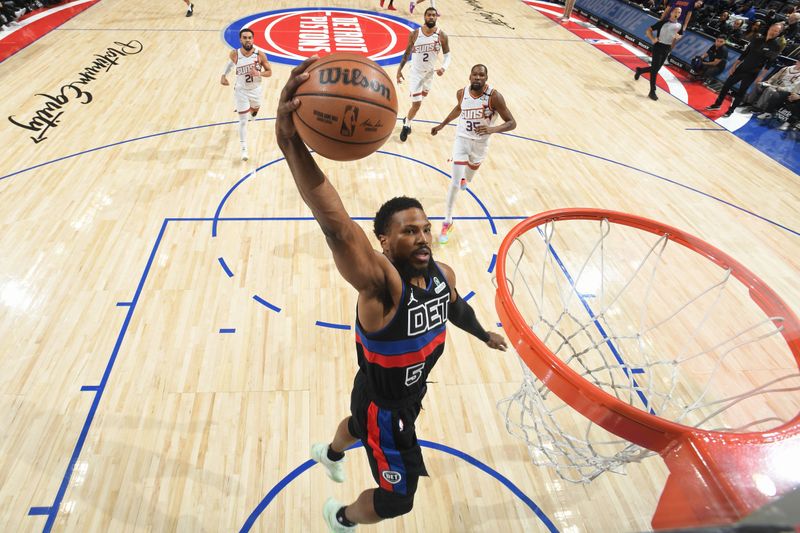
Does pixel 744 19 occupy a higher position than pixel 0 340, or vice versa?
pixel 744 19

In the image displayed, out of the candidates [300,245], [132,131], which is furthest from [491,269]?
[132,131]

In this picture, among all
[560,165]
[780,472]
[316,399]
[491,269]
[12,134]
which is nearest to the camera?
[780,472]

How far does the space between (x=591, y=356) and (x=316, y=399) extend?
239cm

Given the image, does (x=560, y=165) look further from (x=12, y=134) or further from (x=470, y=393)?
(x=12, y=134)

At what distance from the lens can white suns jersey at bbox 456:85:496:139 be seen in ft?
15.2

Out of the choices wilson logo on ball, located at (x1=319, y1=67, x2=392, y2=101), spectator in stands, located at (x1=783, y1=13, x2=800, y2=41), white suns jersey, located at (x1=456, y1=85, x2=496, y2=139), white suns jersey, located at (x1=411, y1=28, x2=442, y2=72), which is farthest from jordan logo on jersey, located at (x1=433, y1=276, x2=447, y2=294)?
spectator in stands, located at (x1=783, y1=13, x2=800, y2=41)

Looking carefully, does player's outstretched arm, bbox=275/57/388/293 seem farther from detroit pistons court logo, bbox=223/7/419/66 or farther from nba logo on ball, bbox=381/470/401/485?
detroit pistons court logo, bbox=223/7/419/66

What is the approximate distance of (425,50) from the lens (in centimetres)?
675

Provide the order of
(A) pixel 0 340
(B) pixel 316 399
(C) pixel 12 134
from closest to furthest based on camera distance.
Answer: (B) pixel 316 399, (A) pixel 0 340, (C) pixel 12 134

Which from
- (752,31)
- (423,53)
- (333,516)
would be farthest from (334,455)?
(752,31)

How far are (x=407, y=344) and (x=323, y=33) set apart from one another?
1121 cm

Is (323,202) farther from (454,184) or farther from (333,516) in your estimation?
(454,184)

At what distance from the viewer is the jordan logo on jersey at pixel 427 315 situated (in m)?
1.97

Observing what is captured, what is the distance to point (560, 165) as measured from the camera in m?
6.85
